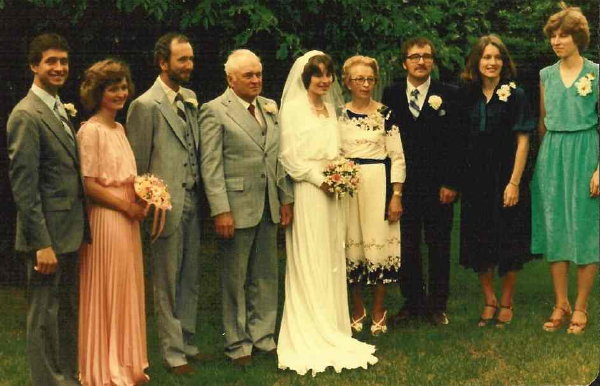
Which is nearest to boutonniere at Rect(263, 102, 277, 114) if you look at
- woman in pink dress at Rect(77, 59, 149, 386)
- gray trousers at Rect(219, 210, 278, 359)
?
gray trousers at Rect(219, 210, 278, 359)

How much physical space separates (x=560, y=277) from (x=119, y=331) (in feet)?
13.4

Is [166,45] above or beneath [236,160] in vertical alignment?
above

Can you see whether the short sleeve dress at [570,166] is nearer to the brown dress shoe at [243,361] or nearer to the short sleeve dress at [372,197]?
the short sleeve dress at [372,197]

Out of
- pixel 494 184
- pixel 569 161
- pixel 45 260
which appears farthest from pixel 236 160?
pixel 569 161

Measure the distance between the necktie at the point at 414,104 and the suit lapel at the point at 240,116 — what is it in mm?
1684

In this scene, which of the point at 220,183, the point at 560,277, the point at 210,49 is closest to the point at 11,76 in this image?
the point at 210,49

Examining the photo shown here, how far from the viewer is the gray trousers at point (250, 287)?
668 cm

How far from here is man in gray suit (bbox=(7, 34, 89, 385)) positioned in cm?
531

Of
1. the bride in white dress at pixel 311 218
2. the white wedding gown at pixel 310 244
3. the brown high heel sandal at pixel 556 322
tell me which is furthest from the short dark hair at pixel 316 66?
the brown high heel sandal at pixel 556 322

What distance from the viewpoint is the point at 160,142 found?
6.23m

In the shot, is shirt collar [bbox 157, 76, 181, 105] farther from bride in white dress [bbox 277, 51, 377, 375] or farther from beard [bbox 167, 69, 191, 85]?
bride in white dress [bbox 277, 51, 377, 375]

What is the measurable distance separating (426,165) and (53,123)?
360 centimetres

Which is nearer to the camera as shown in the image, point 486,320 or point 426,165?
point 426,165

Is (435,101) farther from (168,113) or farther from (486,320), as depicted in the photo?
(168,113)
